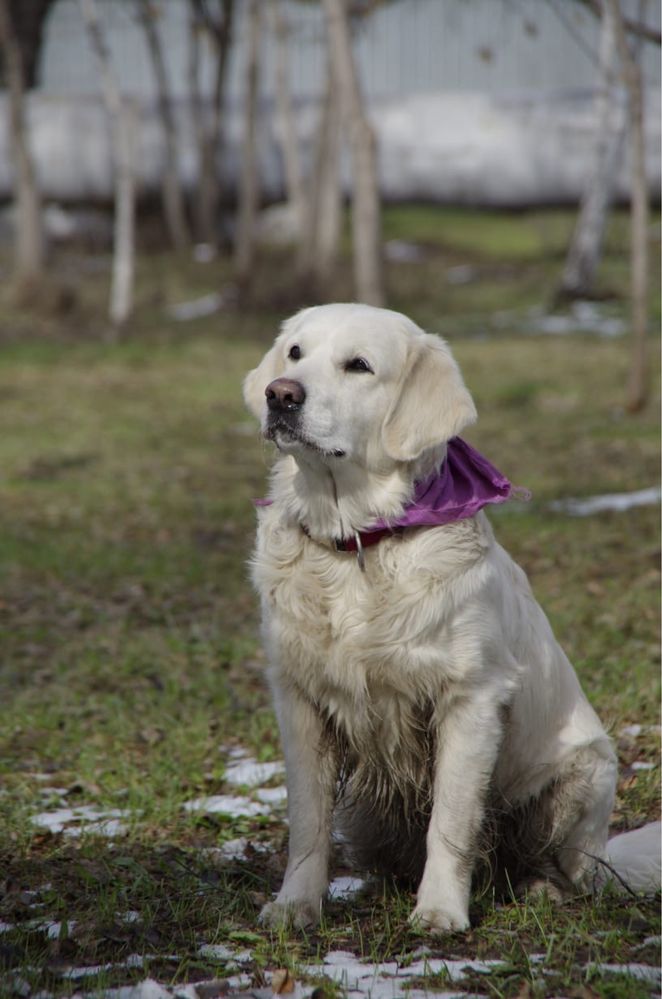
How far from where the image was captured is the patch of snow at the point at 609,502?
7973mm

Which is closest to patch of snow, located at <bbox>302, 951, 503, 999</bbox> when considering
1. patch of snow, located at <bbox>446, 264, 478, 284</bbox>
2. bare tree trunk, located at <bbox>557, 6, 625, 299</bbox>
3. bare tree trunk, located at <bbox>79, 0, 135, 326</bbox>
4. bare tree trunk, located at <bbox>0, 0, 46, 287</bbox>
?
bare tree trunk, located at <bbox>79, 0, 135, 326</bbox>

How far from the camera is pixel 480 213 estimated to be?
23.2m

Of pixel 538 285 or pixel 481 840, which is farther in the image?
pixel 538 285

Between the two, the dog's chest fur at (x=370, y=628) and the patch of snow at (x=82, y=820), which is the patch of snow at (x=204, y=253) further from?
the dog's chest fur at (x=370, y=628)

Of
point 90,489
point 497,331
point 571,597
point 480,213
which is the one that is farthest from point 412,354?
point 480,213

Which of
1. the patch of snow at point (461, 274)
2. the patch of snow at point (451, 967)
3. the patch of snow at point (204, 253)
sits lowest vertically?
the patch of snow at point (461, 274)

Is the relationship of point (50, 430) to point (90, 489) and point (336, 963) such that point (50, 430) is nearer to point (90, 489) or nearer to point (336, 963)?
point (90, 489)

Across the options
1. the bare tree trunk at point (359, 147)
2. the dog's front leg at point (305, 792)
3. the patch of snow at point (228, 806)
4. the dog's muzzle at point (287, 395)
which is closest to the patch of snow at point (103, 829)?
the patch of snow at point (228, 806)

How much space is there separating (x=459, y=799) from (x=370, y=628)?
0.50 meters

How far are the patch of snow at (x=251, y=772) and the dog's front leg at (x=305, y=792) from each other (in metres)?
1.17

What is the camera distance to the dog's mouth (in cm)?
315

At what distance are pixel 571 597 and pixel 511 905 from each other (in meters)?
3.13

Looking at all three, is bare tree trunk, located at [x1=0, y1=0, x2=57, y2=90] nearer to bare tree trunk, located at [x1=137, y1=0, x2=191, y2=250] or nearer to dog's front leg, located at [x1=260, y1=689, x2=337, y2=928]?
bare tree trunk, located at [x1=137, y1=0, x2=191, y2=250]

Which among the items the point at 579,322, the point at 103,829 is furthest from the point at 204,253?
the point at 103,829
